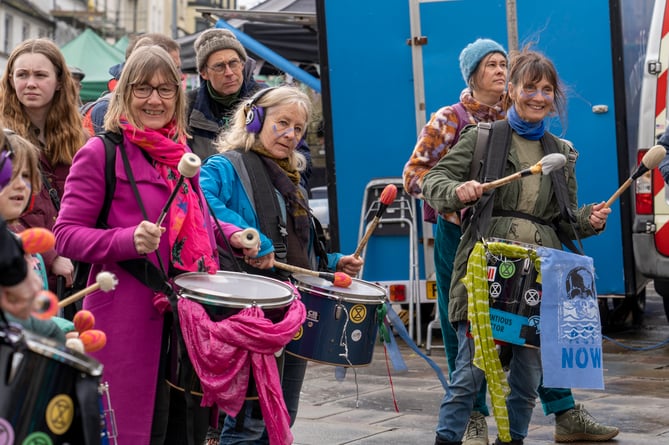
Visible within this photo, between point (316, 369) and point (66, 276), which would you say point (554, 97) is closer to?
point (66, 276)

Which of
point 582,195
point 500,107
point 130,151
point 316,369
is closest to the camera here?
point 130,151

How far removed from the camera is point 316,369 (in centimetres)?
796

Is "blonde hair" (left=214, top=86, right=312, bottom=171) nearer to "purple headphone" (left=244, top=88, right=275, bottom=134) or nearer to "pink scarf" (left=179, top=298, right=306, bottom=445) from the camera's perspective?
"purple headphone" (left=244, top=88, right=275, bottom=134)

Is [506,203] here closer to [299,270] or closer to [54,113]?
[299,270]

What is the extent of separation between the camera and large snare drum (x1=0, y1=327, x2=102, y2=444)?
245 cm

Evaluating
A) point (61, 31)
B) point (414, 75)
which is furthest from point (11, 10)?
point (414, 75)

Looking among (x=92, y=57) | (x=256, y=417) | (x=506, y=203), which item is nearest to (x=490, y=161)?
(x=506, y=203)

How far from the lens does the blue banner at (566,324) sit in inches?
184

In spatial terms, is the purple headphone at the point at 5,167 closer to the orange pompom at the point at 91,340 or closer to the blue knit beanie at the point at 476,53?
the orange pompom at the point at 91,340

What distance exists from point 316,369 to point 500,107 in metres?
2.90

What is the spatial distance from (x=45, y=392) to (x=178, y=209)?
137 centimetres

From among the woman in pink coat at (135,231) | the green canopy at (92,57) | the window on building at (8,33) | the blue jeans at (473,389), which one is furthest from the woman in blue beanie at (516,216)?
the window on building at (8,33)

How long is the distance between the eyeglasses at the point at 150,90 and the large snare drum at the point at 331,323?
0.85 m

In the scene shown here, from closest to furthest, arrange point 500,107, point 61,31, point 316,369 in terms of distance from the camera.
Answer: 1. point 500,107
2. point 316,369
3. point 61,31
